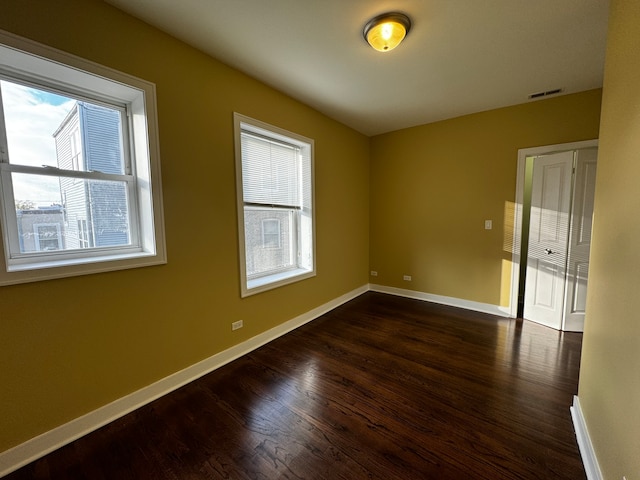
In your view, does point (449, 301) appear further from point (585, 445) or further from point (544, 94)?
point (544, 94)

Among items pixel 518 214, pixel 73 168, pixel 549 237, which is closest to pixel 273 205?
pixel 73 168

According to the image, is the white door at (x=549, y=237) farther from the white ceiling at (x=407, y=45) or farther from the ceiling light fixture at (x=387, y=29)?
the ceiling light fixture at (x=387, y=29)

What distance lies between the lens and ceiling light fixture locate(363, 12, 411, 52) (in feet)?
5.56

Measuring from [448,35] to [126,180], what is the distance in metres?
2.59

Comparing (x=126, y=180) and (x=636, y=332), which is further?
(x=126, y=180)

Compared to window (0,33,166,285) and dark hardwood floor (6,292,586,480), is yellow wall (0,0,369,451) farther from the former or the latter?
dark hardwood floor (6,292,586,480)

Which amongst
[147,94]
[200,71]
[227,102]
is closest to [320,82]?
[227,102]

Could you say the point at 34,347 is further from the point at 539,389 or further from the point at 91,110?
the point at 539,389

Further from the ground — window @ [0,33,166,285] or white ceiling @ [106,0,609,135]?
white ceiling @ [106,0,609,135]

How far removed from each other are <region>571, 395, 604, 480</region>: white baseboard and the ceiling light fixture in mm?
2688

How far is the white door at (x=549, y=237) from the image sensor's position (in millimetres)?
2836

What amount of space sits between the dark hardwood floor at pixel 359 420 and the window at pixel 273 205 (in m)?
0.87

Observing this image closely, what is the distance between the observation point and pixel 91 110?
5.58ft

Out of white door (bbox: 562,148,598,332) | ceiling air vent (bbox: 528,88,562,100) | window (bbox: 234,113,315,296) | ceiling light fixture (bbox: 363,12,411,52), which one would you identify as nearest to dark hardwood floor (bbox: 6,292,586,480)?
white door (bbox: 562,148,598,332)
